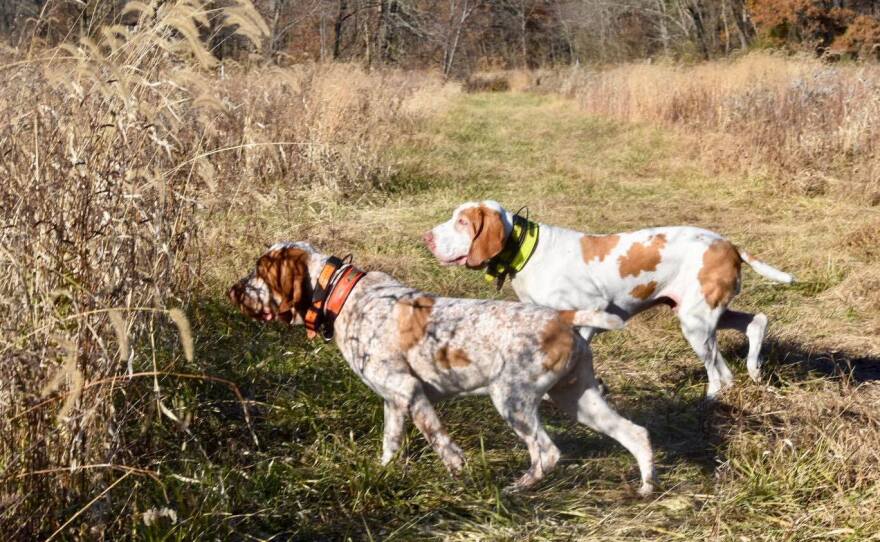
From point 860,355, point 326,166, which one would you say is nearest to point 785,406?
point 860,355

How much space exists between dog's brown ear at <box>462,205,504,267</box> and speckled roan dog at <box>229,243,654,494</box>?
77 centimetres

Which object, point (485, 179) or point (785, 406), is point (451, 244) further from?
point (485, 179)

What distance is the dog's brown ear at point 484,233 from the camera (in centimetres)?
413

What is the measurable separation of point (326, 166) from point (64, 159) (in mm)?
6250

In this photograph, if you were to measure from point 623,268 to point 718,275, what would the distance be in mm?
413

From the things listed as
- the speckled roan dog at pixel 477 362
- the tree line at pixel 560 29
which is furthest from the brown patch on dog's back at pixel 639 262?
the tree line at pixel 560 29

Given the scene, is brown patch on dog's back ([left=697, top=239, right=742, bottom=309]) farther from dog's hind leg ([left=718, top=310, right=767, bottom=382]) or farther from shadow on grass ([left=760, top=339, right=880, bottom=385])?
shadow on grass ([left=760, top=339, right=880, bottom=385])

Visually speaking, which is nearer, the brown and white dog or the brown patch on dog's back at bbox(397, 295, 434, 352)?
the brown patch on dog's back at bbox(397, 295, 434, 352)

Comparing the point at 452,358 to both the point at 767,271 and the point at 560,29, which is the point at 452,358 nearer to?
the point at 767,271

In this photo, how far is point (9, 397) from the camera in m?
2.38

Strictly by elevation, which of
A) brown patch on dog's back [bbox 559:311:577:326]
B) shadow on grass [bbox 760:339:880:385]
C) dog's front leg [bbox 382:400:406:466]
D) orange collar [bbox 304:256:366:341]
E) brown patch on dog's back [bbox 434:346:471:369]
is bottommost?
shadow on grass [bbox 760:339:880:385]

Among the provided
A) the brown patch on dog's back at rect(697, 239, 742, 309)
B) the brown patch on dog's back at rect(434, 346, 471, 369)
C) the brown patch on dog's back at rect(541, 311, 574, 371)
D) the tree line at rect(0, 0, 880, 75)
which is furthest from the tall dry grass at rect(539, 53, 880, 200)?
the tree line at rect(0, 0, 880, 75)

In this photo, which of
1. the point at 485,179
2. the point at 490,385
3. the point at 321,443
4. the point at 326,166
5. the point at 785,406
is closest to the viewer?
the point at 490,385

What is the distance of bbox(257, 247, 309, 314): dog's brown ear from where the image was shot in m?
3.46
